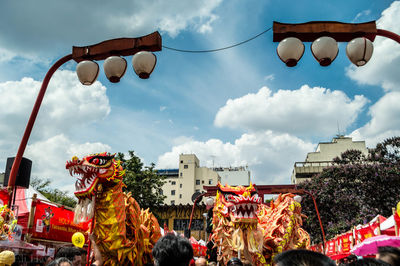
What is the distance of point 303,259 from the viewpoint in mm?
1540

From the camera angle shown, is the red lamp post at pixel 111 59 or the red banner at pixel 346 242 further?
the red banner at pixel 346 242

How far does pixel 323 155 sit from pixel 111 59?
4419 centimetres

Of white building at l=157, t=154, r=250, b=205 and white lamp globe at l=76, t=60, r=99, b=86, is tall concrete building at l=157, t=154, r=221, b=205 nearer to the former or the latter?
white building at l=157, t=154, r=250, b=205

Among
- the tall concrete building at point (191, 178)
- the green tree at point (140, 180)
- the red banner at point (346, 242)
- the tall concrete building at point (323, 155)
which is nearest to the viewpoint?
the red banner at point (346, 242)

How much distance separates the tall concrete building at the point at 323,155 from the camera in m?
44.4

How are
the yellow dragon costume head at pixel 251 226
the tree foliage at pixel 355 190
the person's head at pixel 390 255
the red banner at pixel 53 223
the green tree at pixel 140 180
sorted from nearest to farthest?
the person's head at pixel 390 255 → the yellow dragon costume head at pixel 251 226 → the red banner at pixel 53 223 → the tree foliage at pixel 355 190 → the green tree at pixel 140 180

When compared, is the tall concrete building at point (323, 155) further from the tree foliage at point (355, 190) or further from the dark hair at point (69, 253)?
the dark hair at point (69, 253)

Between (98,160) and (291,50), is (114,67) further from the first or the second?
(291,50)

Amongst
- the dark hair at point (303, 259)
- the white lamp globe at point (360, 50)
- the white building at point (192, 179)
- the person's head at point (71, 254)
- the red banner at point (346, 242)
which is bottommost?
the red banner at point (346, 242)

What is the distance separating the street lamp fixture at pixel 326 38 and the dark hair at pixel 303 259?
4.12 m

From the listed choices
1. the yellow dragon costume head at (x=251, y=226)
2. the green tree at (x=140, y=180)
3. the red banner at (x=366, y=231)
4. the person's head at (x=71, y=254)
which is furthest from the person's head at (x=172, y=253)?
the green tree at (x=140, y=180)

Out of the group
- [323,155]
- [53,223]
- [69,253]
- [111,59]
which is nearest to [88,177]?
[69,253]

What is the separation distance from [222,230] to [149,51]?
454 cm

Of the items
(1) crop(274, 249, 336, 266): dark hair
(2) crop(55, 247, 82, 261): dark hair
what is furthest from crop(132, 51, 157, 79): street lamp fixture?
(1) crop(274, 249, 336, 266): dark hair
